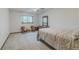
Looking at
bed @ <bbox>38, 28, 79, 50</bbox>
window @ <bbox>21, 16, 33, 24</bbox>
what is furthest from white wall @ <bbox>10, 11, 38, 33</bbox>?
bed @ <bbox>38, 28, 79, 50</bbox>

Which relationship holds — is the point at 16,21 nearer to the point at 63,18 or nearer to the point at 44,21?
the point at 44,21

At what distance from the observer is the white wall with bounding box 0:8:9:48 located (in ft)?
5.32

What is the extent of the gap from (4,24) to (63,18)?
1078 millimetres

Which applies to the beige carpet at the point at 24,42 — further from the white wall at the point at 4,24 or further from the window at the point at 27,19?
the window at the point at 27,19

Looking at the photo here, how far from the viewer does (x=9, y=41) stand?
1730 mm

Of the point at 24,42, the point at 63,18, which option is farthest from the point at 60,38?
the point at 24,42

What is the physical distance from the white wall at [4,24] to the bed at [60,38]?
24.5 inches

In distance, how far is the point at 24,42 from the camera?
1749 mm

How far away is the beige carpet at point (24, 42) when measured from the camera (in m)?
Answer: 1.68
